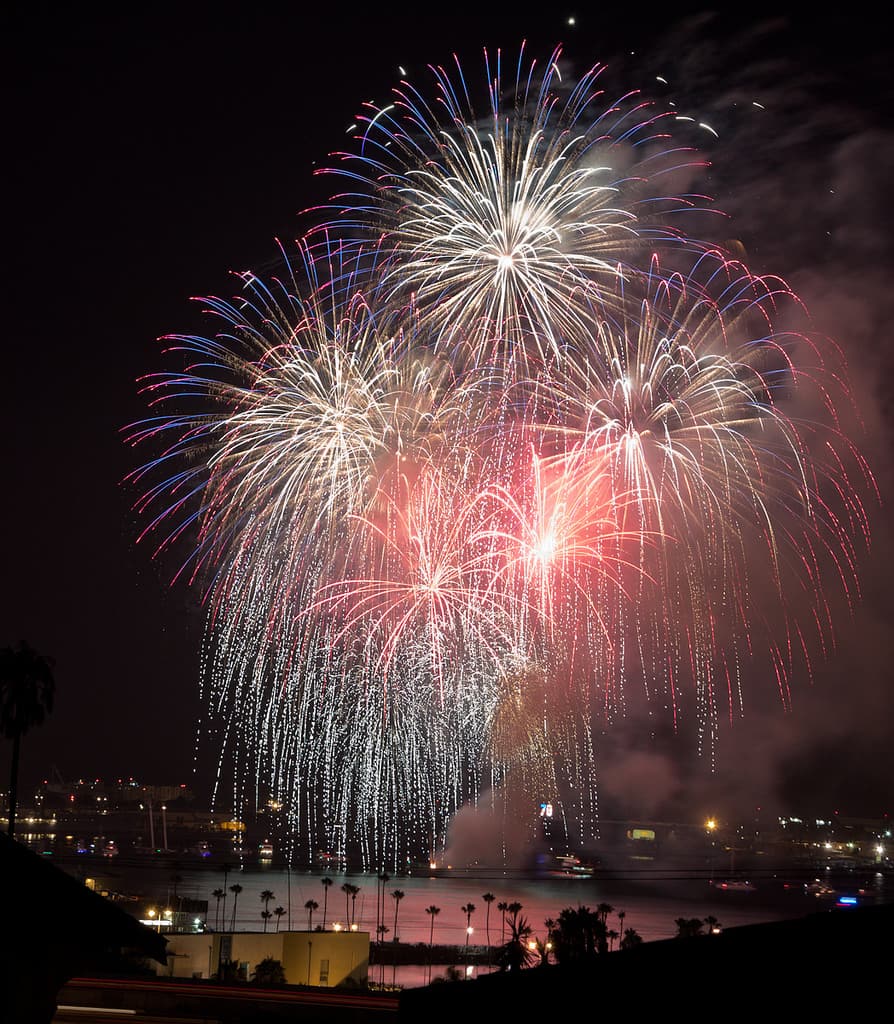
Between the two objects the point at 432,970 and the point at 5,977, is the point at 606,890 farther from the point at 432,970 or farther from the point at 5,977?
the point at 5,977

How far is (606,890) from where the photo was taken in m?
168

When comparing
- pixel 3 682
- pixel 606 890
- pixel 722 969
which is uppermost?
pixel 3 682

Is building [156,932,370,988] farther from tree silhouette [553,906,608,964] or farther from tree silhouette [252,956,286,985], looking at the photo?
tree silhouette [553,906,608,964]

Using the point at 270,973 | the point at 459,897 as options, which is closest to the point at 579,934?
the point at 270,973

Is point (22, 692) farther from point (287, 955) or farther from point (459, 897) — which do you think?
point (459, 897)

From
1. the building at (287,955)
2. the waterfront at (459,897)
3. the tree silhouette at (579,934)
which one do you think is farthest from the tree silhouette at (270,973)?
the waterfront at (459,897)

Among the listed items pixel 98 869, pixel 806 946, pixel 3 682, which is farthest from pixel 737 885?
pixel 806 946

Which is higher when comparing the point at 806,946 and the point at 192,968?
the point at 806,946

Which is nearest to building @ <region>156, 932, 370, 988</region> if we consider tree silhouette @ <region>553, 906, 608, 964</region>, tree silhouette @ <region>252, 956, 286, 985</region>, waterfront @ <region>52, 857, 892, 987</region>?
tree silhouette @ <region>252, 956, 286, 985</region>

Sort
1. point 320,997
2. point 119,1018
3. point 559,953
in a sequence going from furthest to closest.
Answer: point 559,953, point 320,997, point 119,1018

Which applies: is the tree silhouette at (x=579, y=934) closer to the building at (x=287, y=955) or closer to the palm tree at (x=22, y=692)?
the building at (x=287, y=955)

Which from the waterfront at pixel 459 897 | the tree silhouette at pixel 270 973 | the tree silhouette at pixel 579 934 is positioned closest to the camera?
the tree silhouette at pixel 579 934

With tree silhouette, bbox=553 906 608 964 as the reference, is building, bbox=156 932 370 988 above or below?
below

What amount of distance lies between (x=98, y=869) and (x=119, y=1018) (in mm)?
146238
